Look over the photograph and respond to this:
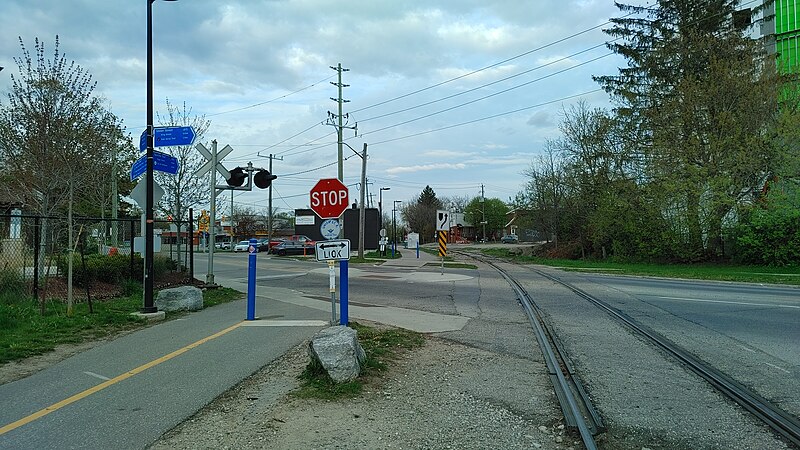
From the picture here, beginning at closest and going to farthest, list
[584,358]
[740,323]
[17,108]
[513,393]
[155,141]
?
1. [513,393]
2. [584,358]
3. [740,323]
4. [155,141]
5. [17,108]

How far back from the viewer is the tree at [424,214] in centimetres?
12319

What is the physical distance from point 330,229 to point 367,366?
244 centimetres

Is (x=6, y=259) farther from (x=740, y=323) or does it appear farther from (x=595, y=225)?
(x=595, y=225)

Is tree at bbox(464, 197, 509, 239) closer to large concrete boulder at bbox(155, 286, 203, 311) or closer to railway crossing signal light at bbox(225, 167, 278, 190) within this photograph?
railway crossing signal light at bbox(225, 167, 278, 190)

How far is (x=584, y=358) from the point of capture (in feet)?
27.1

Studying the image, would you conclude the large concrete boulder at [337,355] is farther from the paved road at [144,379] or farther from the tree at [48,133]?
the tree at [48,133]

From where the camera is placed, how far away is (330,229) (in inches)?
345

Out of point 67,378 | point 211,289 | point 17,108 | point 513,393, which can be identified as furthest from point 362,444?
point 17,108

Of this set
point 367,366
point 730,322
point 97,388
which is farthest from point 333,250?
point 730,322

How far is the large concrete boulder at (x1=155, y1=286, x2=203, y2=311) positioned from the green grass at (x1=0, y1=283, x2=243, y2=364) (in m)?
0.30

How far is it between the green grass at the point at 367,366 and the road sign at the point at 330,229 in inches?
66.3

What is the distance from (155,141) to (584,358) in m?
9.39

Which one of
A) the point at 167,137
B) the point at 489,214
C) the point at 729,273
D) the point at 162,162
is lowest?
the point at 729,273

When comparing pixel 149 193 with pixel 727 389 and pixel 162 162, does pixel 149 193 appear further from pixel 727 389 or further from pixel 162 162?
pixel 727 389
